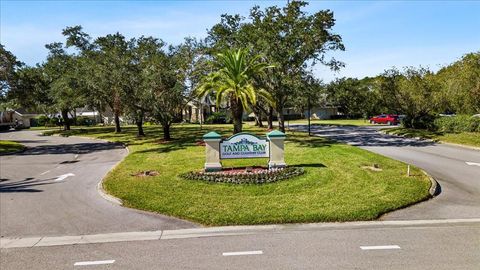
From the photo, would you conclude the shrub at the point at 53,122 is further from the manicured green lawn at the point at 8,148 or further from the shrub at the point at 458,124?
the shrub at the point at 458,124

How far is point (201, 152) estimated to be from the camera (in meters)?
24.2

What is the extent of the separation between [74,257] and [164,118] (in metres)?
24.1

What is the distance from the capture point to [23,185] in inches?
669

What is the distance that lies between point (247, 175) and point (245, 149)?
1465 millimetres

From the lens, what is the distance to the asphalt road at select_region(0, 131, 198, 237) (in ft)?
35.3

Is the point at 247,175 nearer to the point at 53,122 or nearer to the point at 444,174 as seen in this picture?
the point at 444,174

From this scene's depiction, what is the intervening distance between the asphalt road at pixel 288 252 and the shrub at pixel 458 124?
25.8m

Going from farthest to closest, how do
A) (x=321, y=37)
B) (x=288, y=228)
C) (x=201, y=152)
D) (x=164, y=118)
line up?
1. (x=164, y=118)
2. (x=321, y=37)
3. (x=201, y=152)
4. (x=288, y=228)

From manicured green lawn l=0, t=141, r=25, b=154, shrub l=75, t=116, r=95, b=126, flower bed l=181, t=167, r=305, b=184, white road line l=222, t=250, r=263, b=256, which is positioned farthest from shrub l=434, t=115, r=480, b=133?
shrub l=75, t=116, r=95, b=126

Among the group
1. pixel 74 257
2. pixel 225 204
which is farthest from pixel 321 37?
pixel 74 257

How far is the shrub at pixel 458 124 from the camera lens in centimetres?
3184

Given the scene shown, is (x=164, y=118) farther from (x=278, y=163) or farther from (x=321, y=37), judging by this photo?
(x=278, y=163)

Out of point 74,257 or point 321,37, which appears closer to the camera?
point 74,257

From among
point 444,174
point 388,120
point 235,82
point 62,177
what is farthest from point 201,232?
point 388,120
